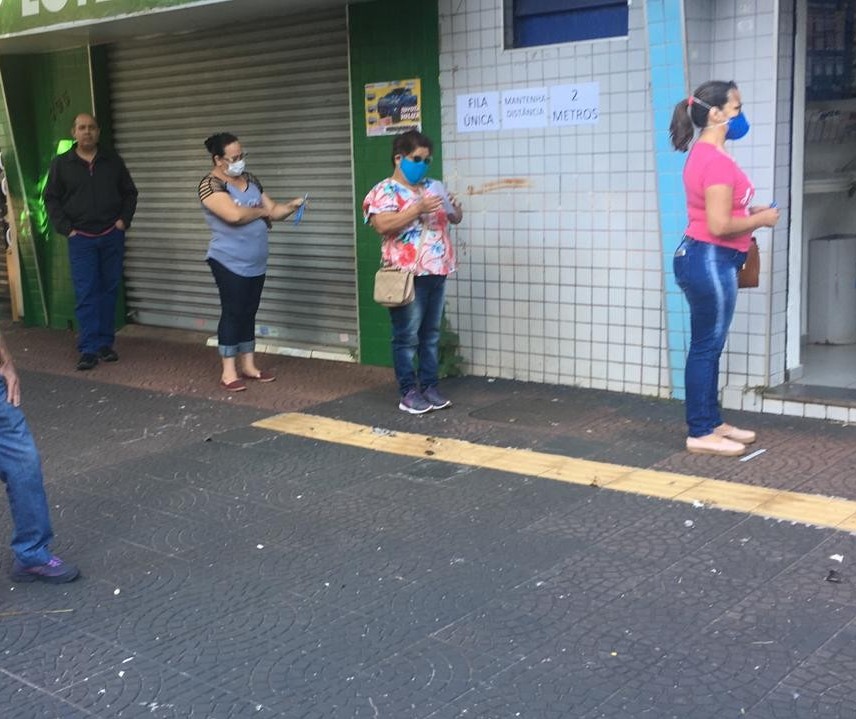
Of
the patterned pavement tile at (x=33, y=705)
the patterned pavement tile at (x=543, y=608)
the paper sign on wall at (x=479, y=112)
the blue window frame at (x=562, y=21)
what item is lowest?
the patterned pavement tile at (x=33, y=705)

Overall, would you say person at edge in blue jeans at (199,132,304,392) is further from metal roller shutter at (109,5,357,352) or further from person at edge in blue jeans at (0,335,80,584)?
person at edge in blue jeans at (0,335,80,584)

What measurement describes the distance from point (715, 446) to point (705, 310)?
0.72m

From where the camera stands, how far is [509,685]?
3.39 meters

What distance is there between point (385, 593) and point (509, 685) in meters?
0.86

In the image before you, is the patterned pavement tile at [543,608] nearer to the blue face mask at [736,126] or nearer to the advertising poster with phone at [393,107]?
the blue face mask at [736,126]

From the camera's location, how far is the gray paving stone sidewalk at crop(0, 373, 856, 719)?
336 cm

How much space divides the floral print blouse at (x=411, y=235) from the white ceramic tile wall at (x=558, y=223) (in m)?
0.86

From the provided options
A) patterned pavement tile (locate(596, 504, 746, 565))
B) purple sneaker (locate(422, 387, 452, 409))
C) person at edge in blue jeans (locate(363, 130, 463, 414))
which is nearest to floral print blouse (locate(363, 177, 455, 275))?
person at edge in blue jeans (locate(363, 130, 463, 414))

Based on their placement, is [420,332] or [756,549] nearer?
[756,549]

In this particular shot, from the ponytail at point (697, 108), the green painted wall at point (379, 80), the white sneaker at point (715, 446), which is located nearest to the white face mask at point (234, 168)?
the green painted wall at point (379, 80)

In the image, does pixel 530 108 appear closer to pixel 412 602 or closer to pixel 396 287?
pixel 396 287

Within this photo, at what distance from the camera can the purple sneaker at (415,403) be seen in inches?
268

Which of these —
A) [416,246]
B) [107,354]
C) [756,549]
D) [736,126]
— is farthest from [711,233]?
[107,354]

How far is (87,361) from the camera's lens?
874cm
